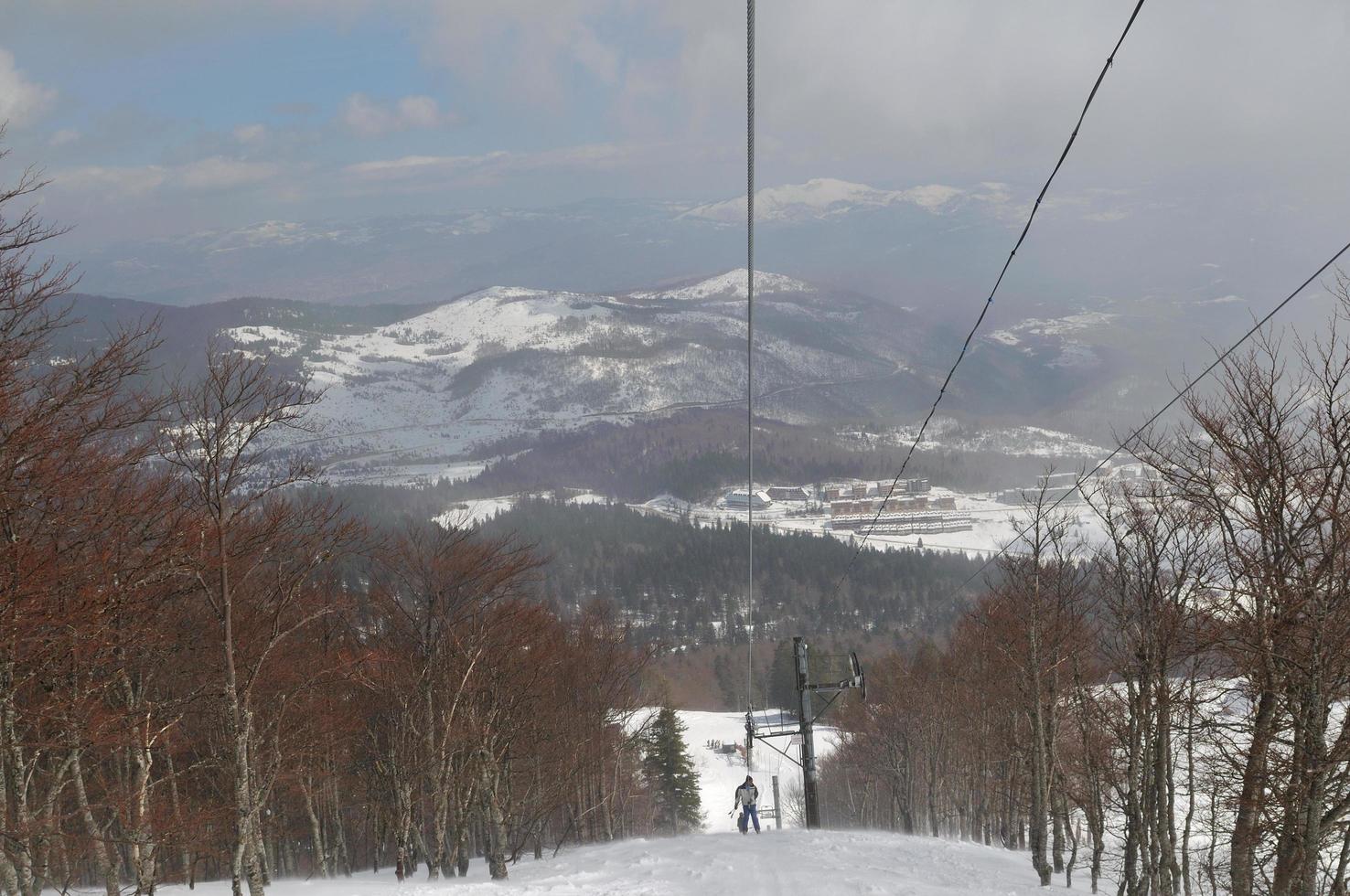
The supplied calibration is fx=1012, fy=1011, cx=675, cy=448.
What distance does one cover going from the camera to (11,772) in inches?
584

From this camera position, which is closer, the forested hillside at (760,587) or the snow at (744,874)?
the snow at (744,874)

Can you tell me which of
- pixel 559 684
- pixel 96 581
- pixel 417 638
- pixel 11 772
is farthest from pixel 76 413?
pixel 559 684

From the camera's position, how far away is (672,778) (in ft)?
225

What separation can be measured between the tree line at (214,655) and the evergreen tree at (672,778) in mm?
21602

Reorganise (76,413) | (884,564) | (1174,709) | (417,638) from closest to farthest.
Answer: (76,413) → (1174,709) → (417,638) → (884,564)

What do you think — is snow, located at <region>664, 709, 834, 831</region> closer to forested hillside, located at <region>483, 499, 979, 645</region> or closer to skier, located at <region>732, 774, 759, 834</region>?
forested hillside, located at <region>483, 499, 979, 645</region>

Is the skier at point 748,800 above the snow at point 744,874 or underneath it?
underneath

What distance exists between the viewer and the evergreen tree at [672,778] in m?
67.8

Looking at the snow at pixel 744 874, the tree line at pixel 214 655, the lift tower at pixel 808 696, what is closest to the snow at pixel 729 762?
the tree line at pixel 214 655

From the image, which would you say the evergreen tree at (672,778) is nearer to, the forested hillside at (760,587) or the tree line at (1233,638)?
the tree line at (1233,638)

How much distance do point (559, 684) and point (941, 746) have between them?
836 inches

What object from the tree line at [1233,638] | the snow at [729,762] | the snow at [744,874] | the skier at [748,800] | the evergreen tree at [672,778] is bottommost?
the snow at [729,762]

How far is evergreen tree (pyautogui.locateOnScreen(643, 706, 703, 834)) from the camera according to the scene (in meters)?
67.8

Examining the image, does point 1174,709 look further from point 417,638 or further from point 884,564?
point 884,564
